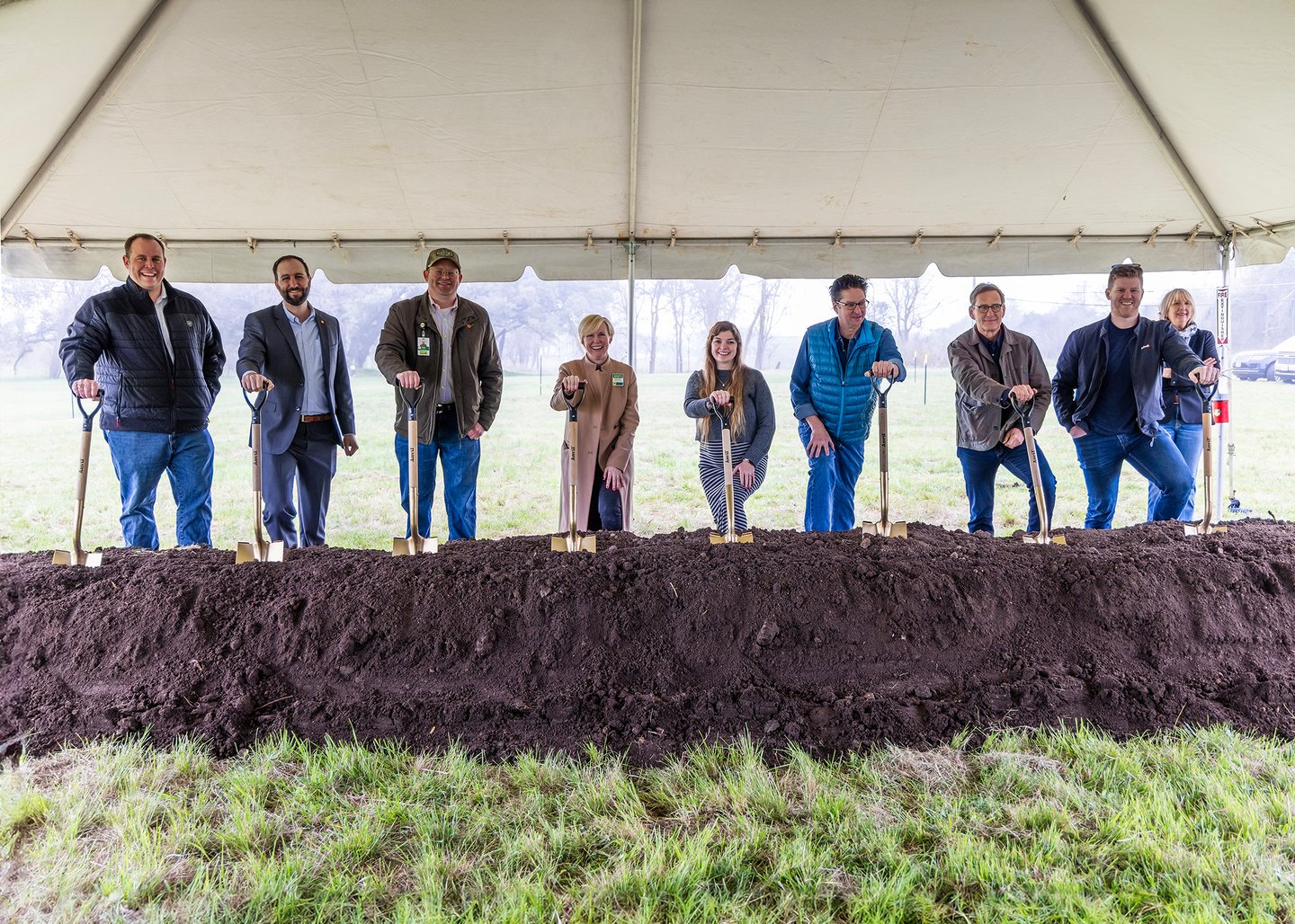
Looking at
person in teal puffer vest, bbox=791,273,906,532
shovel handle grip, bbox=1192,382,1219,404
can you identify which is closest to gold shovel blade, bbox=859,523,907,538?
person in teal puffer vest, bbox=791,273,906,532

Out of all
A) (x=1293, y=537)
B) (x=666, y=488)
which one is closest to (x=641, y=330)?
(x=666, y=488)

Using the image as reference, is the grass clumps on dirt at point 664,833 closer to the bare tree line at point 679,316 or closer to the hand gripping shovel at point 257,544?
the hand gripping shovel at point 257,544

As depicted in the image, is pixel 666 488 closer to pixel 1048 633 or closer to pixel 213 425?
pixel 1048 633

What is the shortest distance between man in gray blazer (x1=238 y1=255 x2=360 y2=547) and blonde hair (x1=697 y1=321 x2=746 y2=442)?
221cm

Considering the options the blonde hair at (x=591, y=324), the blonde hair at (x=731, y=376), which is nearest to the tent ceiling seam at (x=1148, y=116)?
the blonde hair at (x=731, y=376)

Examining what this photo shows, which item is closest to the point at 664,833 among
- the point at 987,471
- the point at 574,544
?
the point at 574,544

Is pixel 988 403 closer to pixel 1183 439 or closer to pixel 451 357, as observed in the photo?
pixel 1183 439

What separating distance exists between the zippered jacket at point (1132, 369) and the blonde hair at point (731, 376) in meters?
1.96

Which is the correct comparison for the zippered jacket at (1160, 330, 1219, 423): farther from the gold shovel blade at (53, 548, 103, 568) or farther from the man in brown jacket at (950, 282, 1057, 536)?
the gold shovel blade at (53, 548, 103, 568)

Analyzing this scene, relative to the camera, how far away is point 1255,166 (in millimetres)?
4422

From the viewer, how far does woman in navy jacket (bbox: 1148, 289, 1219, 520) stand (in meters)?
4.69

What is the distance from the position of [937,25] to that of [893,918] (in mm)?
4040

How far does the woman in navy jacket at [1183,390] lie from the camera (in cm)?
469

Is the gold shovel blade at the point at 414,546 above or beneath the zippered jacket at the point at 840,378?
beneath
